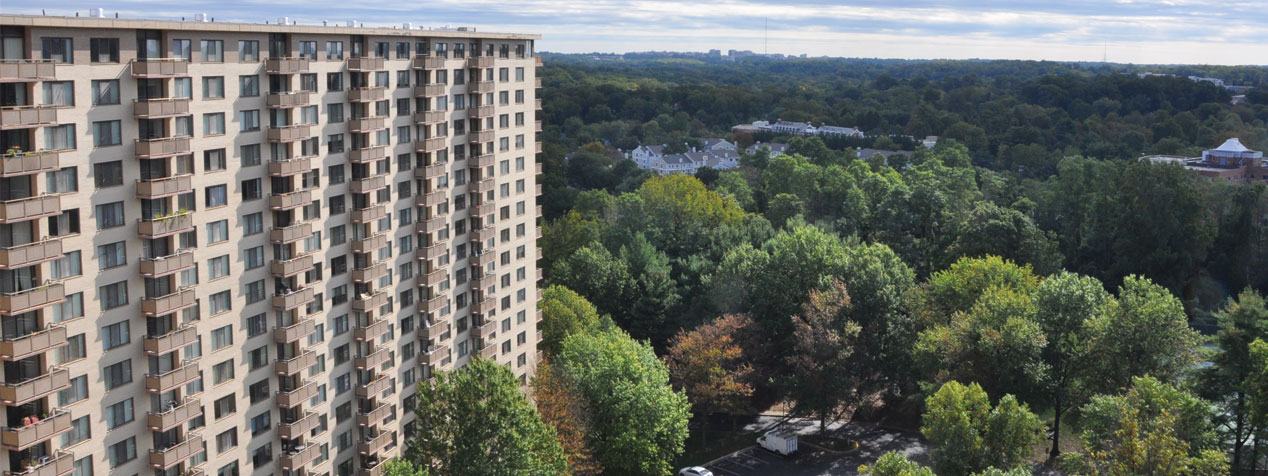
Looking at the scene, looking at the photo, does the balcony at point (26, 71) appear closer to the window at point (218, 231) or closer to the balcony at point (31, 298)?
the balcony at point (31, 298)

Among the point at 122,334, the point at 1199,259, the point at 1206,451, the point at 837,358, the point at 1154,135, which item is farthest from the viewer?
the point at 1154,135

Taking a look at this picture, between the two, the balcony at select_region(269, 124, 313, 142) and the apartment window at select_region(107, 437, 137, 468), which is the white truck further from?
the apartment window at select_region(107, 437, 137, 468)

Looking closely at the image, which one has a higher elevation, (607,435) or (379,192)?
(379,192)

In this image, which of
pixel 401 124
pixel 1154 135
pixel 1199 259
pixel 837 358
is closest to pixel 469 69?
pixel 401 124

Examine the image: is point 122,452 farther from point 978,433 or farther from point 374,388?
point 978,433

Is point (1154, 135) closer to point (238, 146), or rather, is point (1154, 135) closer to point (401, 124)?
point (401, 124)

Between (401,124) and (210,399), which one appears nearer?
(210,399)

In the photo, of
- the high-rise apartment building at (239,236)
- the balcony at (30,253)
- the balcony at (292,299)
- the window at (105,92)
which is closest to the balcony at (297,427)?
the high-rise apartment building at (239,236)
